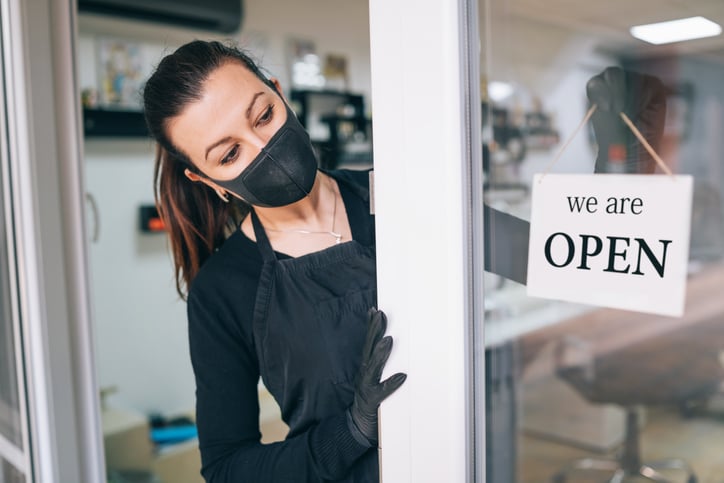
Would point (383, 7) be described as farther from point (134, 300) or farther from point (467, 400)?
point (134, 300)

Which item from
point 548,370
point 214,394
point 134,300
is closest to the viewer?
point 214,394

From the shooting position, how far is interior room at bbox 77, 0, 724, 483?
2.22 ft

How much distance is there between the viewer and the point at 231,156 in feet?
3.13

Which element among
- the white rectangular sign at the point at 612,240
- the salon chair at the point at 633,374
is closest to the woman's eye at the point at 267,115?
the white rectangular sign at the point at 612,240

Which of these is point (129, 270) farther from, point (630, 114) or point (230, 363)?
point (630, 114)

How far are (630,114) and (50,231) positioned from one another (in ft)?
4.16

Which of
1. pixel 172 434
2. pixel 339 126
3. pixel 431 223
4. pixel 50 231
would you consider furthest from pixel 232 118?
pixel 339 126

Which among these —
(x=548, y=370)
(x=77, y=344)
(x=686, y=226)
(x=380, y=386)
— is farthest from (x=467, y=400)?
(x=548, y=370)

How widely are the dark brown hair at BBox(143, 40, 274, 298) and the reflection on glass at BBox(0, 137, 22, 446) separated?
57 centimetres

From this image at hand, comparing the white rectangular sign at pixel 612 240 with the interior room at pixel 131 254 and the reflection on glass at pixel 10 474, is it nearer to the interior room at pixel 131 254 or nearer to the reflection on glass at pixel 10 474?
the reflection on glass at pixel 10 474

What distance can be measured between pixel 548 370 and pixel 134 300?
175cm

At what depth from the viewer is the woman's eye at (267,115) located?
3.09 feet

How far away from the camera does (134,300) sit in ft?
8.99

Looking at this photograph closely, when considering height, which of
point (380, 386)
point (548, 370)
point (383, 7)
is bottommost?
point (548, 370)
